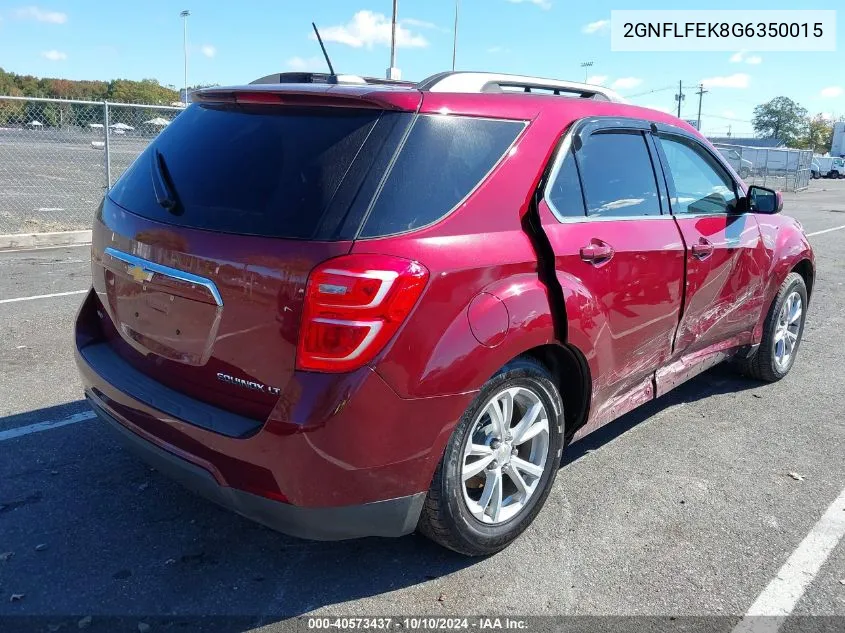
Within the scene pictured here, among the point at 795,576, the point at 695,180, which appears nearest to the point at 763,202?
the point at 695,180

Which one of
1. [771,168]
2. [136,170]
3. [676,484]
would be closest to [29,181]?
[136,170]

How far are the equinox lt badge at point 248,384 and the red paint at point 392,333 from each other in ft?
0.06

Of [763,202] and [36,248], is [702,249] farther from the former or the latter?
[36,248]

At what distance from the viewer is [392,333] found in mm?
2379

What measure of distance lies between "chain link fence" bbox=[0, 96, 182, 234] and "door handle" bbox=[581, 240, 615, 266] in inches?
327

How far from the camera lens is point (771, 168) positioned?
3666 centimetres

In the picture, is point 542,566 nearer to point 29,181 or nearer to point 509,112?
point 509,112

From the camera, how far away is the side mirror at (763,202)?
4.48m

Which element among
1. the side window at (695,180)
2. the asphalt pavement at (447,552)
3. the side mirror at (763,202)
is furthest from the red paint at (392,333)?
the side mirror at (763,202)

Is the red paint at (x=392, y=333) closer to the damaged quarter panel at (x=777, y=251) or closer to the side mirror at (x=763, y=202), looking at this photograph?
the side mirror at (x=763, y=202)

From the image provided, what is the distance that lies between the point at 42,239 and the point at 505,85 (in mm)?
9132

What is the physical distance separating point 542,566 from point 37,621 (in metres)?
1.84

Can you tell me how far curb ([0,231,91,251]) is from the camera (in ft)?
32.7

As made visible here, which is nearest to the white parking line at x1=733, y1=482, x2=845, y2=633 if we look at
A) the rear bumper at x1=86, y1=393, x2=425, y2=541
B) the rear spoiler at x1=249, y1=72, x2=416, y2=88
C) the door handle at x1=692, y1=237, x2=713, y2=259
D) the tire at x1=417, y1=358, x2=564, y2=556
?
the tire at x1=417, y1=358, x2=564, y2=556
